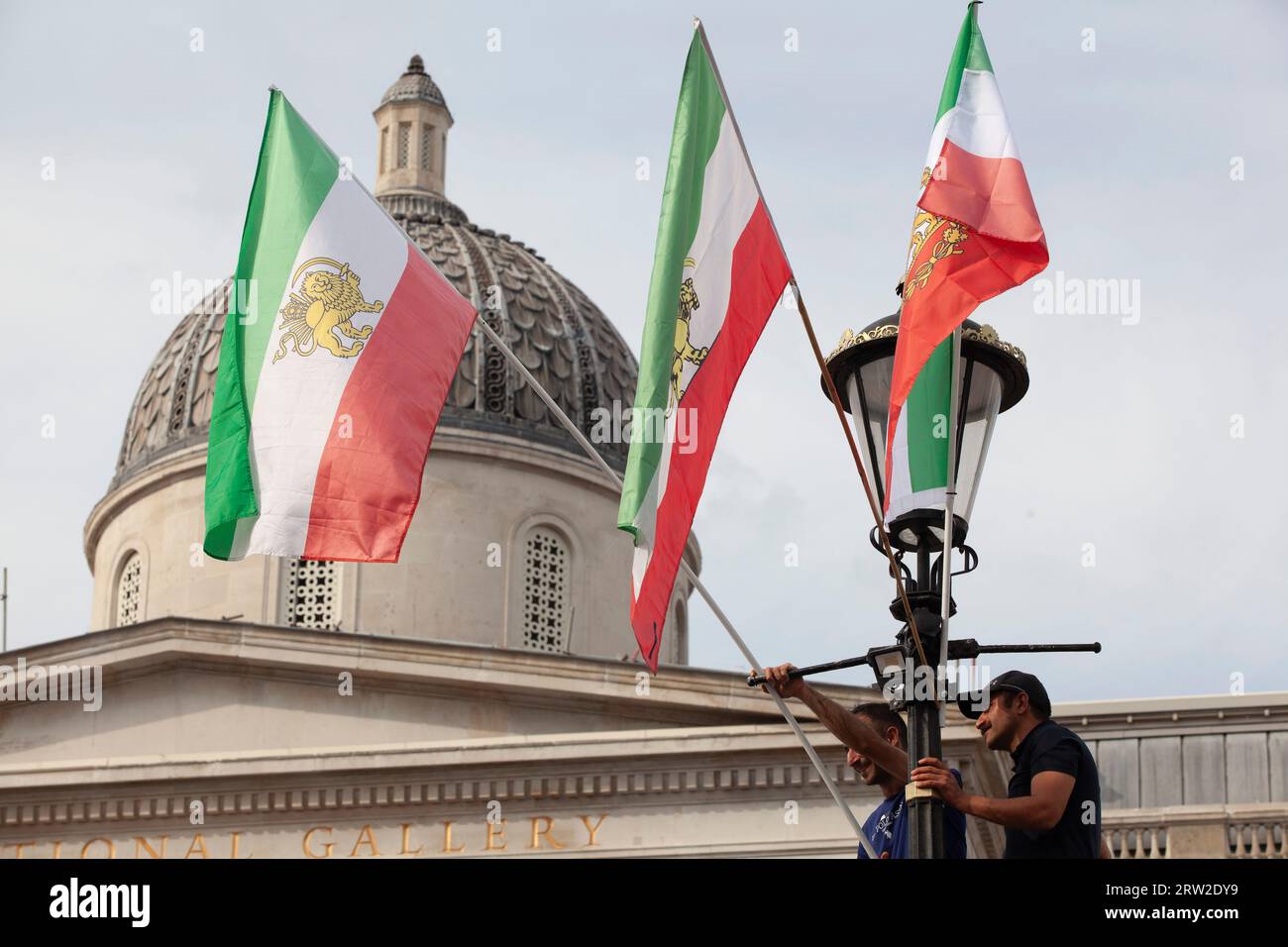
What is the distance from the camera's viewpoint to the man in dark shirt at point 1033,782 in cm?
871

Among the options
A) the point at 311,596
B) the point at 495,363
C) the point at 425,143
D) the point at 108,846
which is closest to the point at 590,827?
the point at 108,846

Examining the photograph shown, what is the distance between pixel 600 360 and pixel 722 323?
24087 millimetres

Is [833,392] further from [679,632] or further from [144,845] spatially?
[679,632]

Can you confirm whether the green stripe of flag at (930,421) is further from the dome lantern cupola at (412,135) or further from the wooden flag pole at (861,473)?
the dome lantern cupola at (412,135)

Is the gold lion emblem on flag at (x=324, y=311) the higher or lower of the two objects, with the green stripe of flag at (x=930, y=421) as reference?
higher

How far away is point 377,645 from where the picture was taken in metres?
25.5

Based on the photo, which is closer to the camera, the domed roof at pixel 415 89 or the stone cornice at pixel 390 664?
the stone cornice at pixel 390 664

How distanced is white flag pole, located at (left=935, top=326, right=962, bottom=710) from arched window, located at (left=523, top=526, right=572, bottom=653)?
22235 mm

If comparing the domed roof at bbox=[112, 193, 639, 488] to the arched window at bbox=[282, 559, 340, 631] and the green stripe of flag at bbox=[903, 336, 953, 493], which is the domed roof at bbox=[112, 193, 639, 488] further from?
the green stripe of flag at bbox=[903, 336, 953, 493]

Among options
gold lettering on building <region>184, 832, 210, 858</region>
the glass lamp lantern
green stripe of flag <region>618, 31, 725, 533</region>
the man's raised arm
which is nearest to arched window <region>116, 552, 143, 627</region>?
gold lettering on building <region>184, 832, 210, 858</region>

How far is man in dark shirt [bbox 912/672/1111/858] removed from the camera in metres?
8.71

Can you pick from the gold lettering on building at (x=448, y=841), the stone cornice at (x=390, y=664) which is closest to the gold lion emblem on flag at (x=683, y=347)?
the gold lettering on building at (x=448, y=841)
